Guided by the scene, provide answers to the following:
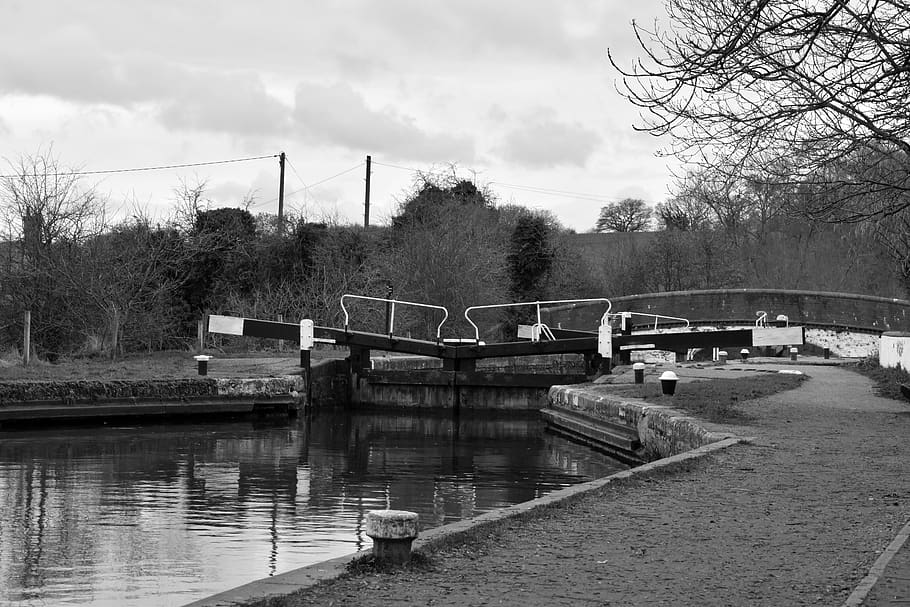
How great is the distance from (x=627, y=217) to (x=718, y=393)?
46369mm

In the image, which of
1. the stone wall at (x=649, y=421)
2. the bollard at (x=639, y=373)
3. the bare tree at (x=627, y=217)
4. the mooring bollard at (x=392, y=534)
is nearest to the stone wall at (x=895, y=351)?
the bollard at (x=639, y=373)

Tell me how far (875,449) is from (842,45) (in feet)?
11.2

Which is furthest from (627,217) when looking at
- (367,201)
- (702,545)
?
(702,545)

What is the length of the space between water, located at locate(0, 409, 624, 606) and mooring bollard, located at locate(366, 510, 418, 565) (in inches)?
58.4

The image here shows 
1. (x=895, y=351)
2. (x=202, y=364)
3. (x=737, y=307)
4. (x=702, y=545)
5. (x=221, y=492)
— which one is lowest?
(x=221, y=492)

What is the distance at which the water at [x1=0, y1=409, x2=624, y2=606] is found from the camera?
6086 mm

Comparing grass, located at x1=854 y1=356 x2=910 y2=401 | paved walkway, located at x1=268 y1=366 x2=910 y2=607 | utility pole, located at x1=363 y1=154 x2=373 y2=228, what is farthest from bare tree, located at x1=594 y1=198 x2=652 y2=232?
paved walkway, located at x1=268 y1=366 x2=910 y2=607

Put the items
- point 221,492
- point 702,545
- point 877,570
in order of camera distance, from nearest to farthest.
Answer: point 877,570 < point 702,545 < point 221,492

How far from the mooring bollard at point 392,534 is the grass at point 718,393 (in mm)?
6539

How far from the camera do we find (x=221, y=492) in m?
9.46

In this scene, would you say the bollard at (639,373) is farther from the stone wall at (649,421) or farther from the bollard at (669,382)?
the bollard at (669,382)

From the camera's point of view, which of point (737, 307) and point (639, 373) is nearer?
point (639, 373)

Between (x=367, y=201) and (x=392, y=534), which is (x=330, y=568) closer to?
(x=392, y=534)

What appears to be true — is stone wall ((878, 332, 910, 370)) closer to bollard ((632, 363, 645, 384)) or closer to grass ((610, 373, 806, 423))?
grass ((610, 373, 806, 423))
